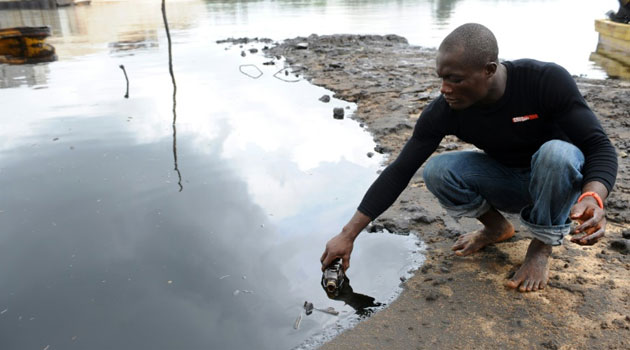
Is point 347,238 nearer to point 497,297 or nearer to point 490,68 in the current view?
point 497,297

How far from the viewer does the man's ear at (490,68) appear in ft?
6.44

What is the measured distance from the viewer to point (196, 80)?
7609 millimetres

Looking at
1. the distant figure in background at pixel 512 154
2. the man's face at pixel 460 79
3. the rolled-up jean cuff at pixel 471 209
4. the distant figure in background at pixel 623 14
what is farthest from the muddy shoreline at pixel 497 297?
the distant figure in background at pixel 623 14

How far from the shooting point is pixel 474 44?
6.27ft

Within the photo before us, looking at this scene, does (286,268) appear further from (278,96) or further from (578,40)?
(578,40)

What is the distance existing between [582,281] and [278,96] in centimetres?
487

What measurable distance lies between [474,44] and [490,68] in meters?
0.14

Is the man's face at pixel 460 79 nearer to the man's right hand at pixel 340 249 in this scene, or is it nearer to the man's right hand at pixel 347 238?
the man's right hand at pixel 347 238

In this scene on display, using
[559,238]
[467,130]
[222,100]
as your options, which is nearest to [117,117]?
[222,100]

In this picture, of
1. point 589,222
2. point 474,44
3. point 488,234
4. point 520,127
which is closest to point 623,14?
point 488,234

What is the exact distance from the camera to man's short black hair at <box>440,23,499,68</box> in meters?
1.92

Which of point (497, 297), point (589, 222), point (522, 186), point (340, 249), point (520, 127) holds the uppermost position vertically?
point (520, 127)

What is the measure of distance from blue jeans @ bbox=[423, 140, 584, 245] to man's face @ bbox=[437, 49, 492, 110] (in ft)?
1.22

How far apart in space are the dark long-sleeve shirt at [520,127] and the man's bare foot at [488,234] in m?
0.33
